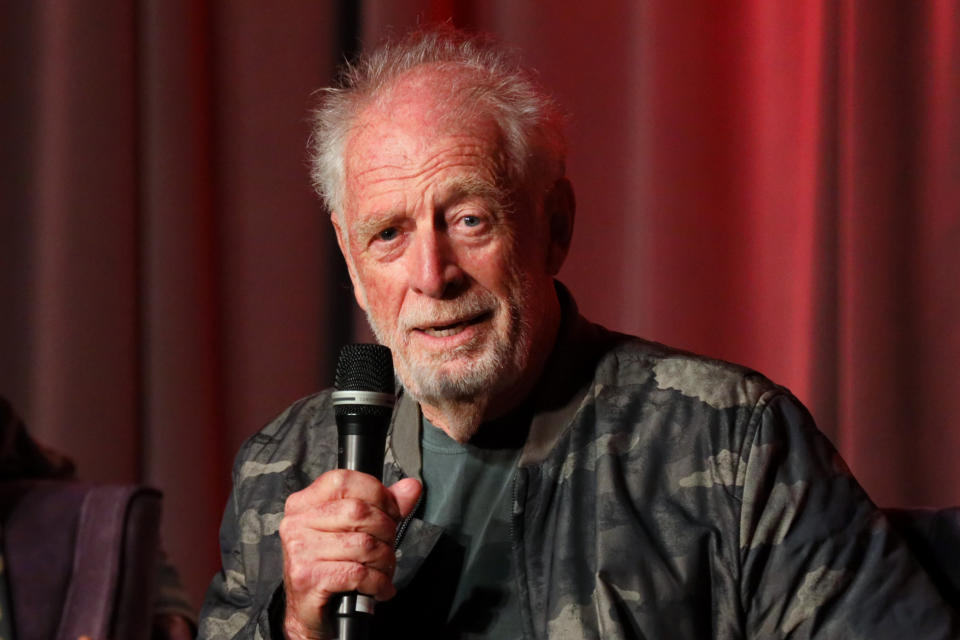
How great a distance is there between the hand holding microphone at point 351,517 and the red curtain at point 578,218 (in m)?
1.24

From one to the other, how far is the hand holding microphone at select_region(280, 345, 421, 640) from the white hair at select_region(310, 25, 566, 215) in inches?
16.2

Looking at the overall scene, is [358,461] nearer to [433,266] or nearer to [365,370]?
[365,370]

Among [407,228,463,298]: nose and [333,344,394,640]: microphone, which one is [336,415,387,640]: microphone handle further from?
[407,228,463,298]: nose

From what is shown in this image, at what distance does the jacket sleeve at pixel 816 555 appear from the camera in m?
1.35

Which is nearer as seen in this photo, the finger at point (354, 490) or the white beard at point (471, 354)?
the finger at point (354, 490)

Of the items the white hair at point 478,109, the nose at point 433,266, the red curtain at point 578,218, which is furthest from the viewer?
the red curtain at point 578,218

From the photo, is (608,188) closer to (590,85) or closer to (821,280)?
(590,85)

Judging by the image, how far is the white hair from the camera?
63.6 inches

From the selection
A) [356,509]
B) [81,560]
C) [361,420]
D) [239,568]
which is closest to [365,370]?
[361,420]

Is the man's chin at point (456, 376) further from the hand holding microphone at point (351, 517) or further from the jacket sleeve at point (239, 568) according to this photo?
the jacket sleeve at point (239, 568)

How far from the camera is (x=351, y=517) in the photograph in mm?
1213

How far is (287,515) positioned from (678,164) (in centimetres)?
140

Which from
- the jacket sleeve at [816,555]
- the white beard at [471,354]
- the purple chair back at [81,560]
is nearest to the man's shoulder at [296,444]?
the purple chair back at [81,560]

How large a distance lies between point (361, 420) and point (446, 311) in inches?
10.7
